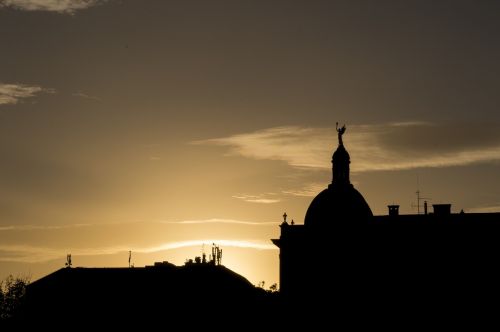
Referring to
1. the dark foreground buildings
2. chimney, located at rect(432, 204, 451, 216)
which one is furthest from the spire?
chimney, located at rect(432, 204, 451, 216)

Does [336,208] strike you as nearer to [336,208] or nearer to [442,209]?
[336,208]

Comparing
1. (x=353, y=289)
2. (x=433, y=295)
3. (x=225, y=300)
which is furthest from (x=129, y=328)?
(x=433, y=295)

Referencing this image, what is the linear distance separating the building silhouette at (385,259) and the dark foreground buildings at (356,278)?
0.08 m

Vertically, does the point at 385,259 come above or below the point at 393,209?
below

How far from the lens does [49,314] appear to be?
304 feet

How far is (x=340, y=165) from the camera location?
8238 cm

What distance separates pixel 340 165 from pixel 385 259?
10761 millimetres

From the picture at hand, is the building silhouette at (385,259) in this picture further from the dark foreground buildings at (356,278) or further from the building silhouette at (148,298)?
the building silhouette at (148,298)

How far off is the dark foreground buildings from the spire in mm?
96

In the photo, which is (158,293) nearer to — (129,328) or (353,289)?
(129,328)

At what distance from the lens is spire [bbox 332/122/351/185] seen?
3204 inches

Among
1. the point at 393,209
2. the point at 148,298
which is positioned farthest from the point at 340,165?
the point at 148,298

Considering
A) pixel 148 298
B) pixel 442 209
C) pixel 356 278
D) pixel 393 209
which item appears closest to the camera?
pixel 442 209

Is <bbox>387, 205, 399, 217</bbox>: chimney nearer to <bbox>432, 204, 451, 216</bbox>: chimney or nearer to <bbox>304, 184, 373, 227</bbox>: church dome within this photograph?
<bbox>304, 184, 373, 227</bbox>: church dome
